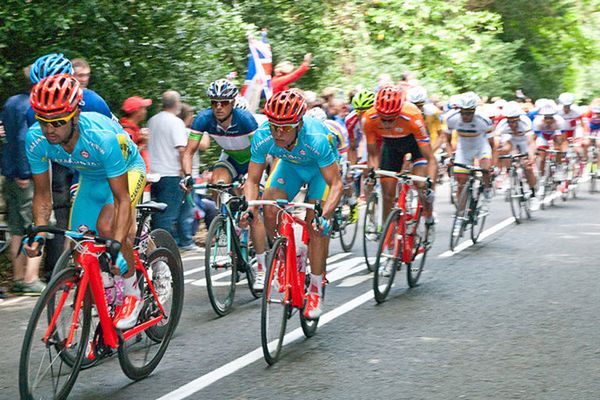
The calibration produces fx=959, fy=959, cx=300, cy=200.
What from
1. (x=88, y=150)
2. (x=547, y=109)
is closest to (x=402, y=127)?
(x=88, y=150)

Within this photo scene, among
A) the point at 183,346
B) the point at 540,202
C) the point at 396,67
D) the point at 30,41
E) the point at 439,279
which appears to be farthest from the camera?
the point at 396,67

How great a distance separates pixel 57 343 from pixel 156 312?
1.15m

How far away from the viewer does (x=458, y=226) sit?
41.1 ft

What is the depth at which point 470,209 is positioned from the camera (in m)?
12.8

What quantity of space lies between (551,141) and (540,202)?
156cm

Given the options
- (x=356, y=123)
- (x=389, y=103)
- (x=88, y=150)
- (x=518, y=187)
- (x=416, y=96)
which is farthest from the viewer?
(x=416, y=96)

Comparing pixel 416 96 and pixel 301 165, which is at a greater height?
pixel 416 96

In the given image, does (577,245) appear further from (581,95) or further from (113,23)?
(581,95)

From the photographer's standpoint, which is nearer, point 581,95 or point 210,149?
point 210,149

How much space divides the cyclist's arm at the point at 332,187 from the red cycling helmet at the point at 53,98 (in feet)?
7.75

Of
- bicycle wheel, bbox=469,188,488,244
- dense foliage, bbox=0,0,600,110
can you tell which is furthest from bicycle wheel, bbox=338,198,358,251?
dense foliage, bbox=0,0,600,110

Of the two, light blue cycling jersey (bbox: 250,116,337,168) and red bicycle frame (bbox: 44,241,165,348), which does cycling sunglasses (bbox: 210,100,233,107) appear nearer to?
light blue cycling jersey (bbox: 250,116,337,168)

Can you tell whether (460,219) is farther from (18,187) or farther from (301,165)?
(18,187)

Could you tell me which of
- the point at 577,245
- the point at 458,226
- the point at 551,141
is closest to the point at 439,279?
the point at 458,226
